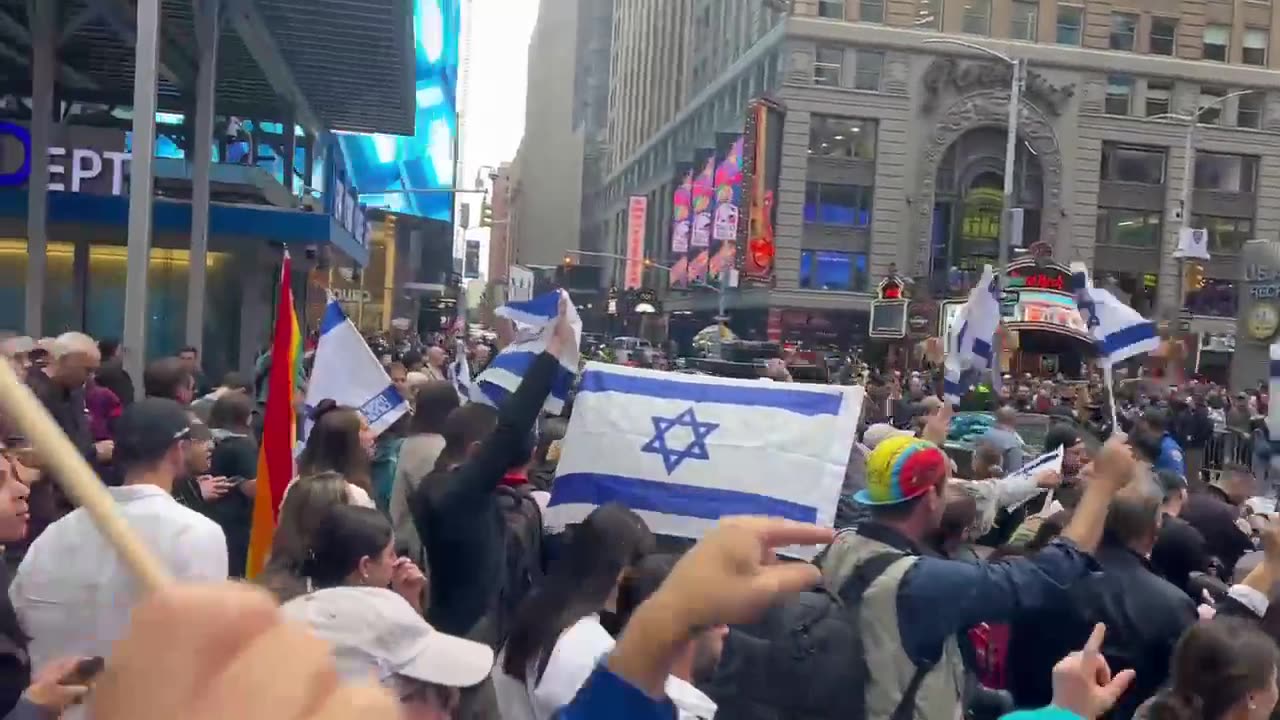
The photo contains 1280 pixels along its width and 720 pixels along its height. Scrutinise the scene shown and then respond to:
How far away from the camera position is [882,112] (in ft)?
159

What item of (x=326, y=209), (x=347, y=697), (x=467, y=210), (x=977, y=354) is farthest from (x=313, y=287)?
(x=467, y=210)

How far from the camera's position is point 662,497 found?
18.3 ft

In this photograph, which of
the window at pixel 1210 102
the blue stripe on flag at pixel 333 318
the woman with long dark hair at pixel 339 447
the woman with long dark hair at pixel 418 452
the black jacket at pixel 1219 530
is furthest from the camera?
the window at pixel 1210 102

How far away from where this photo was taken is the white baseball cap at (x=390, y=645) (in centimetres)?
275

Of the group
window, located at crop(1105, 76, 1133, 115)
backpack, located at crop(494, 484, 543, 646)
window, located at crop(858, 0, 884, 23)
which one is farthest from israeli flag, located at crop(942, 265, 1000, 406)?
window, located at crop(1105, 76, 1133, 115)

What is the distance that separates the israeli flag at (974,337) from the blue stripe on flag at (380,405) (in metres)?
6.04

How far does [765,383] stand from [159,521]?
2.66m

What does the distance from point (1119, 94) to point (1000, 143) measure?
567 centimetres

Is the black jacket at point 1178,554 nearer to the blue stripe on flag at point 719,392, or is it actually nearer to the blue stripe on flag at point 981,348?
the blue stripe on flag at point 719,392

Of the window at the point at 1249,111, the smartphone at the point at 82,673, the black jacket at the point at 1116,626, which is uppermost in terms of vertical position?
the window at the point at 1249,111

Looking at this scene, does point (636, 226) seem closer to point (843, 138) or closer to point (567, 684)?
point (843, 138)

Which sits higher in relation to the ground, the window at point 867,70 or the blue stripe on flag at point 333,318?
the window at point 867,70

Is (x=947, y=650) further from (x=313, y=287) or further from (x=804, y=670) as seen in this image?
(x=313, y=287)

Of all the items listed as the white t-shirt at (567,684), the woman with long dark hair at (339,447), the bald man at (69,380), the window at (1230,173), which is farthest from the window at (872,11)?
the white t-shirt at (567,684)
